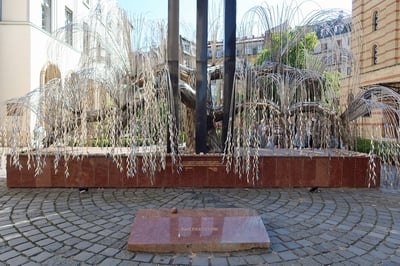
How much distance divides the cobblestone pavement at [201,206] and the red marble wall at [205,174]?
152 mm

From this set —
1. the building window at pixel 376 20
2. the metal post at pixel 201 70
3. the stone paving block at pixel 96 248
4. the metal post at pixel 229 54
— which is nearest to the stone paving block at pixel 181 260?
the stone paving block at pixel 96 248

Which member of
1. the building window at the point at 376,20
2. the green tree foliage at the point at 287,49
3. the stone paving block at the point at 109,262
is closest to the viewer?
the stone paving block at the point at 109,262

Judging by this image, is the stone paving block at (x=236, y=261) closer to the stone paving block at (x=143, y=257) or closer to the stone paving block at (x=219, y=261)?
the stone paving block at (x=219, y=261)

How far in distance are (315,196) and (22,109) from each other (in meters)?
5.29

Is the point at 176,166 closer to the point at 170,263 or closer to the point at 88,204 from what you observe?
the point at 88,204

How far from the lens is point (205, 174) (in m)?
5.24

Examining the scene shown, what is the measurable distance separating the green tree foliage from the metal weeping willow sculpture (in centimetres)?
3

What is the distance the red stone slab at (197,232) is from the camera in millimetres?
2898

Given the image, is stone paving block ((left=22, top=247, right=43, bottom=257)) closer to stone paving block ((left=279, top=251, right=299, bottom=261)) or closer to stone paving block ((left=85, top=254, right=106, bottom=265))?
stone paving block ((left=85, top=254, right=106, bottom=265))

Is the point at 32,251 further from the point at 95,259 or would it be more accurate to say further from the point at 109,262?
the point at 109,262

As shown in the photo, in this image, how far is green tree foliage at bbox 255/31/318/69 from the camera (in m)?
5.91

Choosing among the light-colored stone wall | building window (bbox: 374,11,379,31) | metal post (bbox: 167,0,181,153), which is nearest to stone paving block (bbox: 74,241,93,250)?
metal post (bbox: 167,0,181,153)

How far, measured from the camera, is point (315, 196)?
4.93 metres

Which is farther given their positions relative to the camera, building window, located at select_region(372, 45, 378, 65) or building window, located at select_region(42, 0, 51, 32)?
building window, located at select_region(372, 45, 378, 65)
